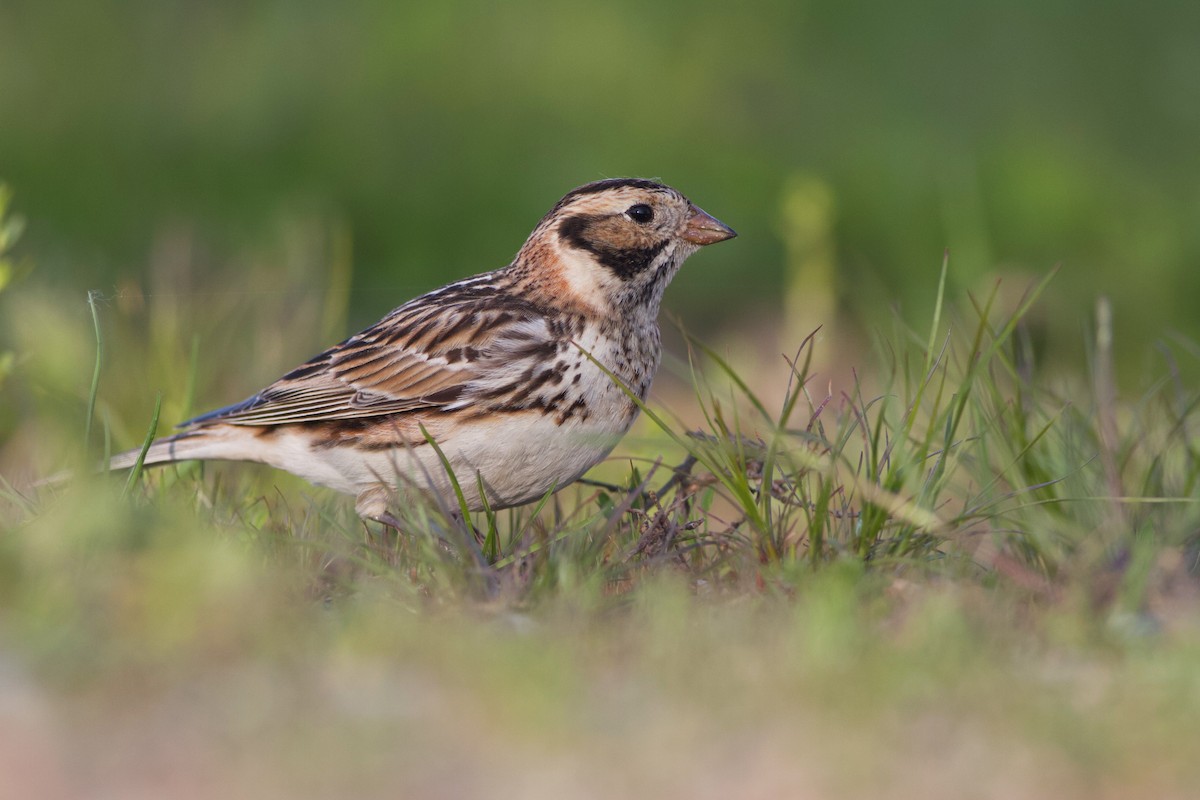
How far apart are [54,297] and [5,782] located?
5.83 m

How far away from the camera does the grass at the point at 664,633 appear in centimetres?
302

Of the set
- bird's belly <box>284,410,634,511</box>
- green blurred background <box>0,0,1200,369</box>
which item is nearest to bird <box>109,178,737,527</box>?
bird's belly <box>284,410,634,511</box>

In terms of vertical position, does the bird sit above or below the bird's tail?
above

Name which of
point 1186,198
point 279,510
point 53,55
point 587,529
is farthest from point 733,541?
point 53,55

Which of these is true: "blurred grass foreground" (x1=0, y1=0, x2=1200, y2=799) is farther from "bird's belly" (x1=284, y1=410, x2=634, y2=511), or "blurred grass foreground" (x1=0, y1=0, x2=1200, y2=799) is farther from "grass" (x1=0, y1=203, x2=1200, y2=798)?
"bird's belly" (x1=284, y1=410, x2=634, y2=511)

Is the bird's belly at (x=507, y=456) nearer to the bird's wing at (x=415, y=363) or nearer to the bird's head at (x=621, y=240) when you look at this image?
the bird's wing at (x=415, y=363)

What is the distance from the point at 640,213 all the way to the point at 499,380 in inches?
37.9

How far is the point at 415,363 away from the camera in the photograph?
5.81 metres

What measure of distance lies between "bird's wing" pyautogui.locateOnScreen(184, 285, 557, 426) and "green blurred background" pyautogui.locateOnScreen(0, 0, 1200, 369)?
10.5ft

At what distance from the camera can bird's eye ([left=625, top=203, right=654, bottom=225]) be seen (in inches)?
235

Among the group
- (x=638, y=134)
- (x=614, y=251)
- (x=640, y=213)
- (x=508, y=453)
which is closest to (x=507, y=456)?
(x=508, y=453)

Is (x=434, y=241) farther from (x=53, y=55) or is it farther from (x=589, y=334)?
(x=589, y=334)

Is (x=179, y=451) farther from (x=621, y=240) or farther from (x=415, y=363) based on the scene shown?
(x=621, y=240)

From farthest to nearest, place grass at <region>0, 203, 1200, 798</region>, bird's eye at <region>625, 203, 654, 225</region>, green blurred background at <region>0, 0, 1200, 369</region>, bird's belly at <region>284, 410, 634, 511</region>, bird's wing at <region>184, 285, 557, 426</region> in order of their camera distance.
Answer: green blurred background at <region>0, 0, 1200, 369</region> → bird's eye at <region>625, 203, 654, 225</region> → bird's wing at <region>184, 285, 557, 426</region> → bird's belly at <region>284, 410, 634, 511</region> → grass at <region>0, 203, 1200, 798</region>
